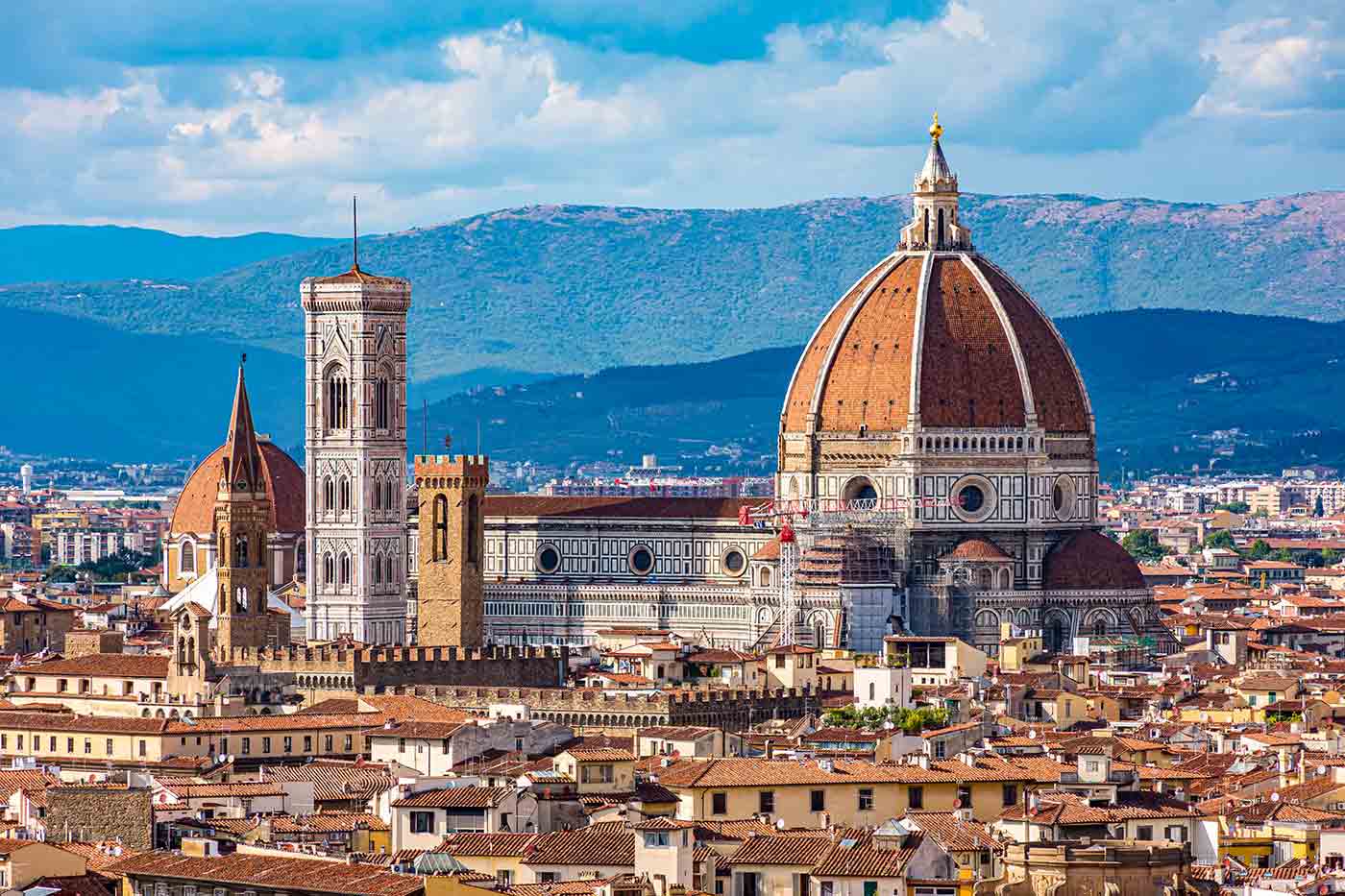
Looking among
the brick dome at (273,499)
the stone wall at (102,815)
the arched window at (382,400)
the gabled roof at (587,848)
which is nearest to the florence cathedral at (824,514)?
the arched window at (382,400)

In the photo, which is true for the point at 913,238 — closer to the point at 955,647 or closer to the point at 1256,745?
the point at 955,647

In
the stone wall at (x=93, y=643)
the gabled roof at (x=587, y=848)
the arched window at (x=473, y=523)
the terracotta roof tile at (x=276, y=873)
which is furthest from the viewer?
the arched window at (x=473, y=523)

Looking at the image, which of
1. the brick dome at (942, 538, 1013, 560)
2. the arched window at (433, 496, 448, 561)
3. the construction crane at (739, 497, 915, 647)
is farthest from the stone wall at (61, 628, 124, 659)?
the brick dome at (942, 538, 1013, 560)

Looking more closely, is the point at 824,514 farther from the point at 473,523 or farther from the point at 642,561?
the point at 473,523

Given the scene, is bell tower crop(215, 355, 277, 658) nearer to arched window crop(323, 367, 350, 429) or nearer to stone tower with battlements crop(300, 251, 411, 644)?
stone tower with battlements crop(300, 251, 411, 644)

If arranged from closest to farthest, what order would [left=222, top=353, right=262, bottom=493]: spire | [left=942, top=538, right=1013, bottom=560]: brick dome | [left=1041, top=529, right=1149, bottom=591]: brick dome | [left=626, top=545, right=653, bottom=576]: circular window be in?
[left=222, top=353, right=262, bottom=493]: spire → [left=1041, top=529, right=1149, bottom=591]: brick dome → [left=942, top=538, right=1013, bottom=560]: brick dome → [left=626, top=545, right=653, bottom=576]: circular window

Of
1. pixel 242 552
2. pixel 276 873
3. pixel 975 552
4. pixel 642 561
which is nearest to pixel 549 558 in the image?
pixel 642 561

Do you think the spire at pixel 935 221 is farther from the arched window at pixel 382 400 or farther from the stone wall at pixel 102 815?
the stone wall at pixel 102 815

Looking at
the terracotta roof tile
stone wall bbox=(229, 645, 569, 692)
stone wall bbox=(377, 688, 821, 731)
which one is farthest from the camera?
stone wall bbox=(229, 645, 569, 692)
